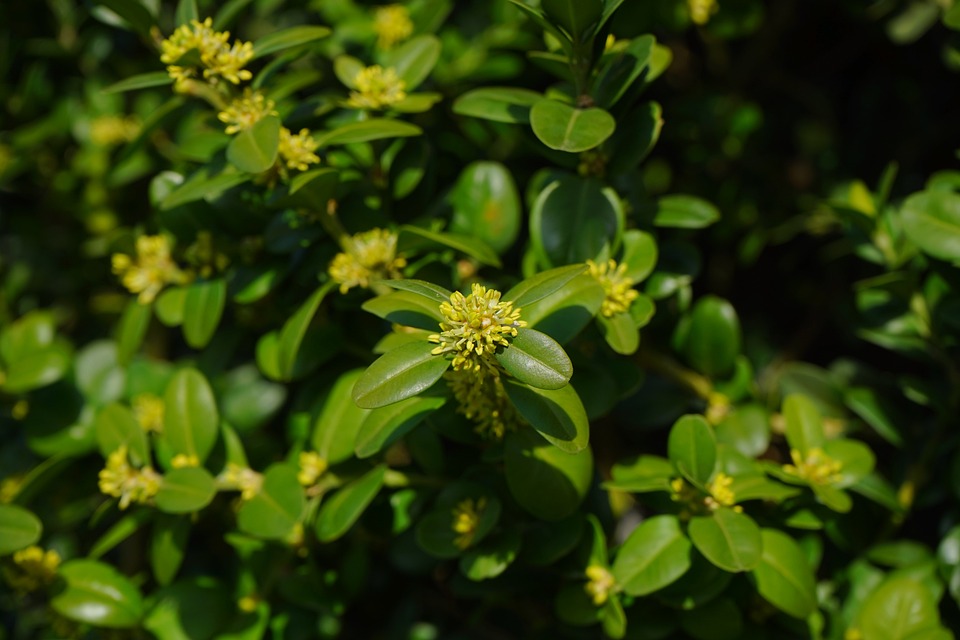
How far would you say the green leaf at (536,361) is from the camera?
0.94 meters

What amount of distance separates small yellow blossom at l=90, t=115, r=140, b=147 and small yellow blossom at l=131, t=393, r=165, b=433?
2.05 feet

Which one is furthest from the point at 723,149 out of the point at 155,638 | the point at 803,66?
the point at 155,638

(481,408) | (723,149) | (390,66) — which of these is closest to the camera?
(481,408)

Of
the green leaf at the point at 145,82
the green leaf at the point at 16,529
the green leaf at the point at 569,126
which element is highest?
the green leaf at the point at 569,126

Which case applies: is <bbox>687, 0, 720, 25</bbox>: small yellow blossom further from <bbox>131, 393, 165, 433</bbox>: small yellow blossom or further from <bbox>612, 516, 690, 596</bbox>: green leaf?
<bbox>131, 393, 165, 433</bbox>: small yellow blossom

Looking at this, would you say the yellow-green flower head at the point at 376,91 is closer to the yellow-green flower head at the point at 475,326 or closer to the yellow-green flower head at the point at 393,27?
the yellow-green flower head at the point at 393,27

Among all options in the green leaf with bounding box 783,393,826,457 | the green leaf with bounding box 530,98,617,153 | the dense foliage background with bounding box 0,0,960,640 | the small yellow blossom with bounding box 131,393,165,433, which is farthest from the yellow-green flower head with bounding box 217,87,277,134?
the green leaf with bounding box 783,393,826,457

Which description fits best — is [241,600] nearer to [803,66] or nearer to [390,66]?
[390,66]

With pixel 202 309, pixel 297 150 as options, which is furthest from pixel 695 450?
pixel 202 309

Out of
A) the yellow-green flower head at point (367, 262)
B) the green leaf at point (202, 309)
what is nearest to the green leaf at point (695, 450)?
the yellow-green flower head at point (367, 262)

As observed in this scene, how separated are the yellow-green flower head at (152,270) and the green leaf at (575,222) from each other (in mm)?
643

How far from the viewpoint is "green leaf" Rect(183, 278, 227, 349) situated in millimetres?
1406

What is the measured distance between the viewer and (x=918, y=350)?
1486mm

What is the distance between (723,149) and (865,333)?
59 centimetres
